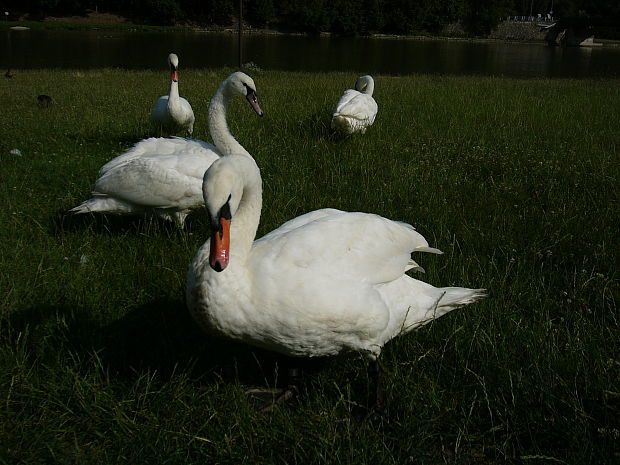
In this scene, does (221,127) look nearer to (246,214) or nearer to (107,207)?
(107,207)

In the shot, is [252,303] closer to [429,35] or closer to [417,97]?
[417,97]

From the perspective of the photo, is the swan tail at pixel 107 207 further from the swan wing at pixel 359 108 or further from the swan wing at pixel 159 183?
the swan wing at pixel 359 108

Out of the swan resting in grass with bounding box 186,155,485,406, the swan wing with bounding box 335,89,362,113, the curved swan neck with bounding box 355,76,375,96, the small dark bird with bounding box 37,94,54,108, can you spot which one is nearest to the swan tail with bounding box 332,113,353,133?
the swan wing with bounding box 335,89,362,113

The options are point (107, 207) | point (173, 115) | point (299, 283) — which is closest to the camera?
point (299, 283)

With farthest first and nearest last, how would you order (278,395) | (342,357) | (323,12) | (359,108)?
(323,12), (359,108), (342,357), (278,395)

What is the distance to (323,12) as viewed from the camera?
90.4 meters

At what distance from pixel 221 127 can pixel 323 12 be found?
91.9 m

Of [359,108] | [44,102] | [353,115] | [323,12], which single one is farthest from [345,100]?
[323,12]

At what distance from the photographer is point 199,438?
2549 mm

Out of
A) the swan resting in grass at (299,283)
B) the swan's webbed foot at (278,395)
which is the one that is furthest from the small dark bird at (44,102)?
the swan's webbed foot at (278,395)

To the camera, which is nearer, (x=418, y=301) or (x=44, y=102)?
(x=418, y=301)

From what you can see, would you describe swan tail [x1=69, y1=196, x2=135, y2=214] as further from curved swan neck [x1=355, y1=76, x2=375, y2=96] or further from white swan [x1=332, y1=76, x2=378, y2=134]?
curved swan neck [x1=355, y1=76, x2=375, y2=96]

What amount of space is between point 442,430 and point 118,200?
143 inches

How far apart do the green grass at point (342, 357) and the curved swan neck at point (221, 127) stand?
69 cm
